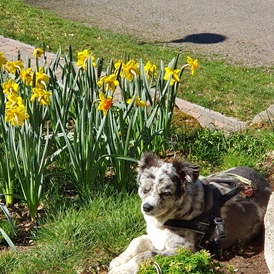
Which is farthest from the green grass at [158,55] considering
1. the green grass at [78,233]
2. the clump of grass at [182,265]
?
the clump of grass at [182,265]

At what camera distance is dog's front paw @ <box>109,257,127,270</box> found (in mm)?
3496

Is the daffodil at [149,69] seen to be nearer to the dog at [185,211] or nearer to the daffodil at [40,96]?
the daffodil at [40,96]

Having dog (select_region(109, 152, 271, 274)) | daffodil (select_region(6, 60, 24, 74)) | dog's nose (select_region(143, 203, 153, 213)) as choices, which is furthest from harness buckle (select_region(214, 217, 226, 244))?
daffodil (select_region(6, 60, 24, 74))

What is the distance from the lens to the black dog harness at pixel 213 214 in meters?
3.60

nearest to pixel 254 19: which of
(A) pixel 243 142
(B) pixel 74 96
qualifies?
(A) pixel 243 142

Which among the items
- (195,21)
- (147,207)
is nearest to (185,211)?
(147,207)

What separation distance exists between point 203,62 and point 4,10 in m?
4.34

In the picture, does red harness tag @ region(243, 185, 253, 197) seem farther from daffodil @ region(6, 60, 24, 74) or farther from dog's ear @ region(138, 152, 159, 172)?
daffodil @ region(6, 60, 24, 74)

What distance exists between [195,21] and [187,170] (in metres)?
9.83

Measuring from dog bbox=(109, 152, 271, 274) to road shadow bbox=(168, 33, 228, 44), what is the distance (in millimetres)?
7743

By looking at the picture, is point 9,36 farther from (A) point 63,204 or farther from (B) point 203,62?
(A) point 63,204

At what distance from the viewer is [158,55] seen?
9.93m

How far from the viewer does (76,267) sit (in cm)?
361

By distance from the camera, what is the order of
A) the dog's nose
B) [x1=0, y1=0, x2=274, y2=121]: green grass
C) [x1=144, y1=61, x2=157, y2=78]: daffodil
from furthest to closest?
[x1=0, y1=0, x2=274, y2=121]: green grass, [x1=144, y1=61, x2=157, y2=78]: daffodil, the dog's nose
